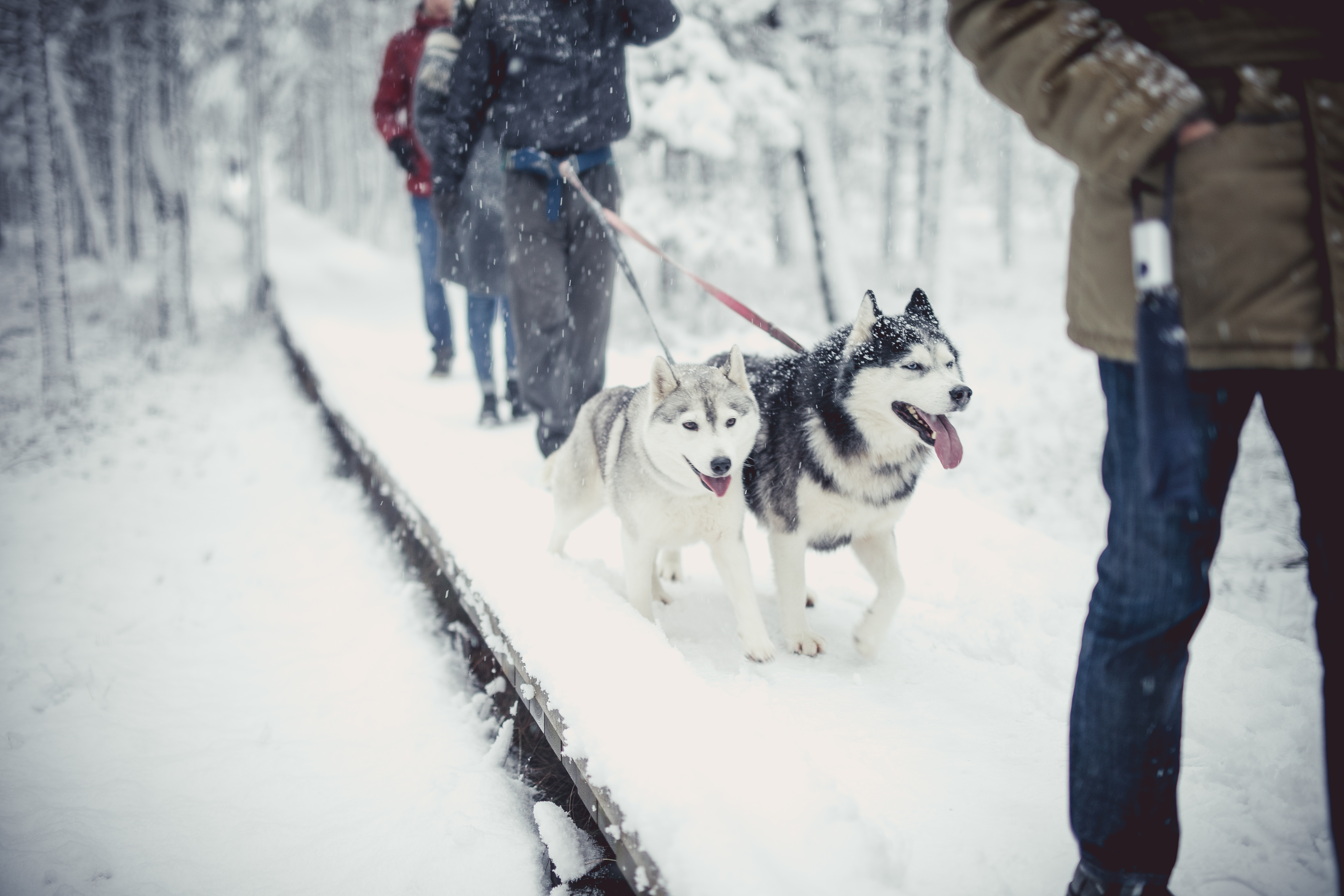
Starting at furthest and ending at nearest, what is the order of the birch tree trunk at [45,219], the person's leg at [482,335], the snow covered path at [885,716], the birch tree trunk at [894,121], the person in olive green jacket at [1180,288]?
the birch tree trunk at [894,121] < the birch tree trunk at [45,219] < the person's leg at [482,335] < the snow covered path at [885,716] < the person in olive green jacket at [1180,288]

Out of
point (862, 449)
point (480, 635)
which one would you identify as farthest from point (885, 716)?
point (480, 635)

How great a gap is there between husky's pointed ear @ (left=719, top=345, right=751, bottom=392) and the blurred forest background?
230 inches

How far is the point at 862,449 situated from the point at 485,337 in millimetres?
3734

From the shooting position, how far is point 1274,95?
0.96 m

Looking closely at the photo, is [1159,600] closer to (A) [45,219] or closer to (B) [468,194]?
(B) [468,194]

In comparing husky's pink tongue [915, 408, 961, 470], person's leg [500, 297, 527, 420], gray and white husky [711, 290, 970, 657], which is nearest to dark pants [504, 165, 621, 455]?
person's leg [500, 297, 527, 420]

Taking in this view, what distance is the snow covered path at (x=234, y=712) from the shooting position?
1911 mm

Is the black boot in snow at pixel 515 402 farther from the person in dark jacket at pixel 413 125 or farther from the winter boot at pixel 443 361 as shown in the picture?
the winter boot at pixel 443 361

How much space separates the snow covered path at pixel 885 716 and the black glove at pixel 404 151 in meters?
3.40

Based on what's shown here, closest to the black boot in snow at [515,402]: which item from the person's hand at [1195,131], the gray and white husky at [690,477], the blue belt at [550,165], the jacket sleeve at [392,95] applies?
the blue belt at [550,165]

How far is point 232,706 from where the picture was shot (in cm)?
265

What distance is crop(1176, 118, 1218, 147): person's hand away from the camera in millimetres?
956

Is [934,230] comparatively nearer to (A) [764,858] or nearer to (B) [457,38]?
(B) [457,38]

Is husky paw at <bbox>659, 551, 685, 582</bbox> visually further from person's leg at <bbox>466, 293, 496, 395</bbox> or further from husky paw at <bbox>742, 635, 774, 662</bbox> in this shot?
person's leg at <bbox>466, 293, 496, 395</bbox>
